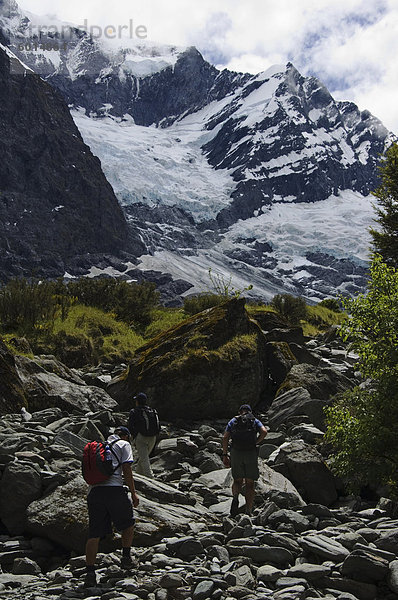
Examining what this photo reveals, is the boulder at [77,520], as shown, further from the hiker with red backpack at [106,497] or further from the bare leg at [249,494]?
the bare leg at [249,494]

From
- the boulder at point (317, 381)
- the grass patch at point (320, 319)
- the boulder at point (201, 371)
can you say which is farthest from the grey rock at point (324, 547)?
the grass patch at point (320, 319)

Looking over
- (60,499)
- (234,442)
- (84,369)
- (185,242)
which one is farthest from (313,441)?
(185,242)

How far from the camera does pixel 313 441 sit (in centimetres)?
937

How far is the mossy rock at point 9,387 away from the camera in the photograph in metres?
9.26

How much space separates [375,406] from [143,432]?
139 inches

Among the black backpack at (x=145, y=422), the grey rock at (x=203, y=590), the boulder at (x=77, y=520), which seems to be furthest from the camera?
the black backpack at (x=145, y=422)

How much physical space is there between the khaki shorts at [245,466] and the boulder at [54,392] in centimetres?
397

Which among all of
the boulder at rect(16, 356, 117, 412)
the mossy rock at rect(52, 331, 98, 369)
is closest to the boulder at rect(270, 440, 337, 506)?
the boulder at rect(16, 356, 117, 412)

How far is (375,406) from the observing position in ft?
21.5

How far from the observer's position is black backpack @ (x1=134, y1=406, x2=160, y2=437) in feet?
26.6

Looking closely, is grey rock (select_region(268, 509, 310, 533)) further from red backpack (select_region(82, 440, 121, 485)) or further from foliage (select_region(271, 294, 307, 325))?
foliage (select_region(271, 294, 307, 325))

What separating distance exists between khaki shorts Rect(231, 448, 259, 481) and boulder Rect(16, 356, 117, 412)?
3.97 meters

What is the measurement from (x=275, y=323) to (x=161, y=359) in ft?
18.6

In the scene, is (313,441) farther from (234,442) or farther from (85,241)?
(85,241)
